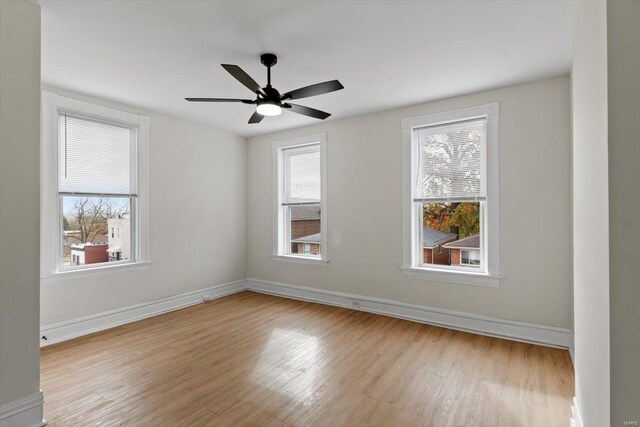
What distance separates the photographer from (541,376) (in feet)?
9.02

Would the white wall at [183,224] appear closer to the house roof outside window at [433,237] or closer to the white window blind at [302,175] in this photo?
the white window blind at [302,175]

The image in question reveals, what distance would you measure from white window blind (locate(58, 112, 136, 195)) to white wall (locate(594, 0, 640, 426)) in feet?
15.1

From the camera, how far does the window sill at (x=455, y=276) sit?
12.0 feet

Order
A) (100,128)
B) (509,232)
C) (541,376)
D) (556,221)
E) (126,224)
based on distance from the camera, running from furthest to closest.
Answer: (126,224)
(100,128)
(509,232)
(556,221)
(541,376)

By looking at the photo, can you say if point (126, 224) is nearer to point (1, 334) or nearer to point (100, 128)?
point (100, 128)

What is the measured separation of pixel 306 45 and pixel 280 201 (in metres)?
3.13

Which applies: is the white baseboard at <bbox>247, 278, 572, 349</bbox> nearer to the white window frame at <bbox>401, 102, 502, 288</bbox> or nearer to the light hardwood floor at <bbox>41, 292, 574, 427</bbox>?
the light hardwood floor at <bbox>41, 292, 574, 427</bbox>

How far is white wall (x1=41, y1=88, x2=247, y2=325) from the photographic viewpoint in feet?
12.7

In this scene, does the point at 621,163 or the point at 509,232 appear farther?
the point at 509,232

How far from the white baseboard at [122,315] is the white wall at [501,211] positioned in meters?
1.09

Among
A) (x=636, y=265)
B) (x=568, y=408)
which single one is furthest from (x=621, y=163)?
(x=568, y=408)

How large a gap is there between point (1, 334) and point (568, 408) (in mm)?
3854

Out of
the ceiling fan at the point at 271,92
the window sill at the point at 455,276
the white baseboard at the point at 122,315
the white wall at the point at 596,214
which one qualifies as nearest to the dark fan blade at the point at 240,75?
the ceiling fan at the point at 271,92

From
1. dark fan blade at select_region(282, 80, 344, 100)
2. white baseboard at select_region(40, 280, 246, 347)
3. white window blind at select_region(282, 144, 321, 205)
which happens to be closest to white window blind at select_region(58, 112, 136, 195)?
white baseboard at select_region(40, 280, 246, 347)
